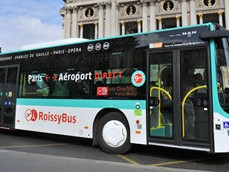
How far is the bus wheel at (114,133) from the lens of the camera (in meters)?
7.11

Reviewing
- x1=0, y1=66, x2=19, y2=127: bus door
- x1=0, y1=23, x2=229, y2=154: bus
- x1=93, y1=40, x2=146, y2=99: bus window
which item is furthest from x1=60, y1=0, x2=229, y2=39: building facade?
x1=93, y1=40, x2=146, y2=99: bus window

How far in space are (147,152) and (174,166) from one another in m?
1.75

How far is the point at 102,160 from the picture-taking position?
653 cm

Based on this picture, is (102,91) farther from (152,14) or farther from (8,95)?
(152,14)

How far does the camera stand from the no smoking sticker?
6879mm

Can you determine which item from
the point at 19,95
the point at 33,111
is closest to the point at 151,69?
the point at 33,111

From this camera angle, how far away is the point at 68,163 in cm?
601

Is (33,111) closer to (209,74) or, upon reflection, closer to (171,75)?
(171,75)

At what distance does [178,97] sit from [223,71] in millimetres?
1128

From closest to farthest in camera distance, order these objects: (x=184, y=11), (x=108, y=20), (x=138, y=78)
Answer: (x=138, y=78), (x=184, y=11), (x=108, y=20)

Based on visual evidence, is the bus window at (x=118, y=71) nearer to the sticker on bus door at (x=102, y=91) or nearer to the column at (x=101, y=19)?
the sticker on bus door at (x=102, y=91)

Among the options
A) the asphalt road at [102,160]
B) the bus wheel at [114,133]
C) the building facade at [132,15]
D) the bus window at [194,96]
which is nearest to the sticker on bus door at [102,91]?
the bus wheel at [114,133]

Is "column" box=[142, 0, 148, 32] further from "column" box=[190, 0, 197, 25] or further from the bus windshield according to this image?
the bus windshield

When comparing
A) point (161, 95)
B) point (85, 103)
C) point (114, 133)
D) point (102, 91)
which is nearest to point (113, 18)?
point (85, 103)
